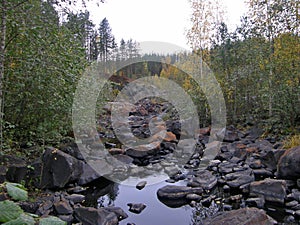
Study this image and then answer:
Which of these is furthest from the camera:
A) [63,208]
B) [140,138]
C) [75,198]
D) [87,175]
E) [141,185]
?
[140,138]

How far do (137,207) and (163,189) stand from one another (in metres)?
0.83

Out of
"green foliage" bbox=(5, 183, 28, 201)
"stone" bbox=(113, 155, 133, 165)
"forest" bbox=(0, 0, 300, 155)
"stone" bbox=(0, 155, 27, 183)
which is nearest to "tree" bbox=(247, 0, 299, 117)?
"forest" bbox=(0, 0, 300, 155)

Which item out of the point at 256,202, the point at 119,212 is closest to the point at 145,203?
the point at 119,212

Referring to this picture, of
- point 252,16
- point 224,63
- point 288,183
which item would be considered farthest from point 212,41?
point 288,183

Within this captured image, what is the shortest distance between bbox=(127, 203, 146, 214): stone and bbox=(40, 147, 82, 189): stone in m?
1.40

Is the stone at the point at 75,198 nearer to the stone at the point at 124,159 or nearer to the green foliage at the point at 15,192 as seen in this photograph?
the stone at the point at 124,159

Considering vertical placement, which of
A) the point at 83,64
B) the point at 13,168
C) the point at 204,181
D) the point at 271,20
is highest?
the point at 271,20

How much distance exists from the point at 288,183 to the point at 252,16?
25.4 feet

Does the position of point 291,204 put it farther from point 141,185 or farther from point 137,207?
point 141,185

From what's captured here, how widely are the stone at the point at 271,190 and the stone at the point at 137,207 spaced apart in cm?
206

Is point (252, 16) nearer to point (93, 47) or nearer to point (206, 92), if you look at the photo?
point (206, 92)

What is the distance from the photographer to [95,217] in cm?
400

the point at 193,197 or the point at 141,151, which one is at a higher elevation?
the point at 141,151

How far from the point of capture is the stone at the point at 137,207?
4.80 metres
